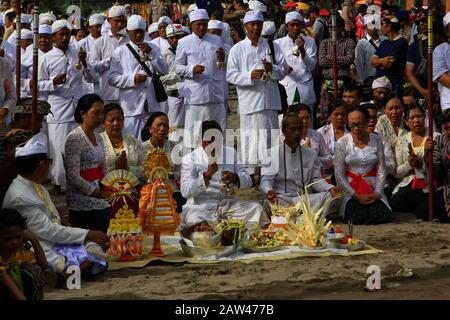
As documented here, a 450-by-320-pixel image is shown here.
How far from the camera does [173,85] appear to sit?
13734mm

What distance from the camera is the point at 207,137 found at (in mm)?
9602

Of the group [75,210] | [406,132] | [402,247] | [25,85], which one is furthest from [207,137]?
[25,85]

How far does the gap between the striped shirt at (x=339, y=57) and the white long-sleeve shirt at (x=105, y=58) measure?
274cm

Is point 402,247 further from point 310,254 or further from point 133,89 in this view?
point 133,89

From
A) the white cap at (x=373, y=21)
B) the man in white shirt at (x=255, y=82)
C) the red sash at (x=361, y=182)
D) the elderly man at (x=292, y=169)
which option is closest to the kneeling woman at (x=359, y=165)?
the red sash at (x=361, y=182)

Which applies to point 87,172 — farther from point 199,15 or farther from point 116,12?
A: point 116,12

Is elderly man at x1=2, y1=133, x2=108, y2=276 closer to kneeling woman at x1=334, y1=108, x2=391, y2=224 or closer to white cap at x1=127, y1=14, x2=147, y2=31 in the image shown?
kneeling woman at x1=334, y1=108, x2=391, y2=224

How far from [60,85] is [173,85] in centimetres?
177

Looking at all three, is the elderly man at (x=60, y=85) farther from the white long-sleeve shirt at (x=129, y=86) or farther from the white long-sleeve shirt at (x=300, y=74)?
the white long-sleeve shirt at (x=300, y=74)

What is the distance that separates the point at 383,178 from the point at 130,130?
3.52 meters

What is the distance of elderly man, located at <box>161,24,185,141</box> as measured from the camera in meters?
13.4

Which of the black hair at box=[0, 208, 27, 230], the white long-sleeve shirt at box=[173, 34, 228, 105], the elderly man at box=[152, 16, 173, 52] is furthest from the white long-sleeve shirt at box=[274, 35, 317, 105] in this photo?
the black hair at box=[0, 208, 27, 230]

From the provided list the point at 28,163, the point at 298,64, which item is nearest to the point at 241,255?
the point at 28,163

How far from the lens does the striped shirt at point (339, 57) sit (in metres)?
14.1
